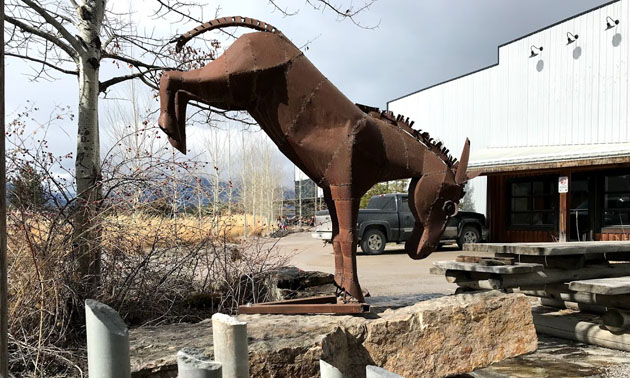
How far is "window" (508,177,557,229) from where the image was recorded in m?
14.2

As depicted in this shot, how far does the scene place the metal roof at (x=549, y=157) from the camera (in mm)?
10885

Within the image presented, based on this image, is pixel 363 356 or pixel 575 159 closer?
pixel 363 356

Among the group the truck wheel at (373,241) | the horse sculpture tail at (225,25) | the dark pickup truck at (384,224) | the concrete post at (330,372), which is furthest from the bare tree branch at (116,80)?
the truck wheel at (373,241)

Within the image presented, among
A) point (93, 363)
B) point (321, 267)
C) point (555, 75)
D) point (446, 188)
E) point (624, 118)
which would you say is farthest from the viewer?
point (555, 75)

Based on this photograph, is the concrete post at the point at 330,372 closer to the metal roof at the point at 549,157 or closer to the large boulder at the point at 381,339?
the large boulder at the point at 381,339

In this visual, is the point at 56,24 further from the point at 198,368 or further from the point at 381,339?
the point at 198,368

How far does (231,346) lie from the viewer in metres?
1.55

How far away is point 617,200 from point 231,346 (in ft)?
45.7

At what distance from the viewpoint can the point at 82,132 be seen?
4762 mm

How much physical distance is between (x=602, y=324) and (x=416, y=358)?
2913 millimetres

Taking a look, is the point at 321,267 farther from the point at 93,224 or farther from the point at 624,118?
the point at 624,118

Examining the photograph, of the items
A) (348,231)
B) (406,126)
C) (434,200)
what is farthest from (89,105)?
(434,200)

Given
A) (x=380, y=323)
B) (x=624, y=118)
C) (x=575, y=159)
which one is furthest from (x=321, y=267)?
(x=624, y=118)

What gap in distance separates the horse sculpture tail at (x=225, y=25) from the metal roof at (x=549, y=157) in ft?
25.0
